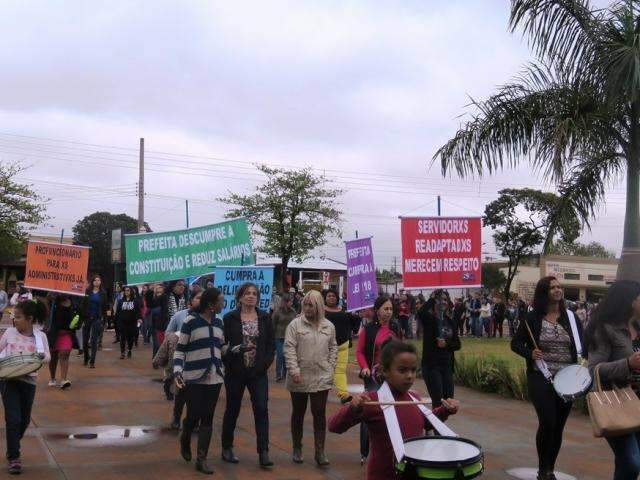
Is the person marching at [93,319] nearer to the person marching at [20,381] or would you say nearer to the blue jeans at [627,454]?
the person marching at [20,381]

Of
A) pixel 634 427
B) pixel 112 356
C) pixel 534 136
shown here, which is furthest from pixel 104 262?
pixel 634 427

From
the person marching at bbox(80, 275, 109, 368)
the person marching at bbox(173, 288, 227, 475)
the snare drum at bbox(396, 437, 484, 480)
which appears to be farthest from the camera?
the person marching at bbox(80, 275, 109, 368)

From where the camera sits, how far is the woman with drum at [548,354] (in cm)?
605

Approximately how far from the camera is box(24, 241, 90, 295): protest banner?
→ 41.0ft

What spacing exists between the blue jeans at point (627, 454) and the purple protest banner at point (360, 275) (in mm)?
7954

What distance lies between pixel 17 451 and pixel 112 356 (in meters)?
10.7

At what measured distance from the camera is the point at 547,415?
6012 mm

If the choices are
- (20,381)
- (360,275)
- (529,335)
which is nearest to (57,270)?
(360,275)

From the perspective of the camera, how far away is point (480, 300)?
30.2 meters

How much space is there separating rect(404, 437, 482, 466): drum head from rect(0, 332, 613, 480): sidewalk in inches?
131

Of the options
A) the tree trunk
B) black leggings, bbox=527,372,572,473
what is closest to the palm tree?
the tree trunk

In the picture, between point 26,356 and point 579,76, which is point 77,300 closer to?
point 26,356

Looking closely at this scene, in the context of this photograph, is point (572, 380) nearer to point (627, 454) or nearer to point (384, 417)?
point (627, 454)

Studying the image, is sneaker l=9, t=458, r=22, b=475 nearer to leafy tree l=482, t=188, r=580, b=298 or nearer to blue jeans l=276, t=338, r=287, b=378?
blue jeans l=276, t=338, r=287, b=378
